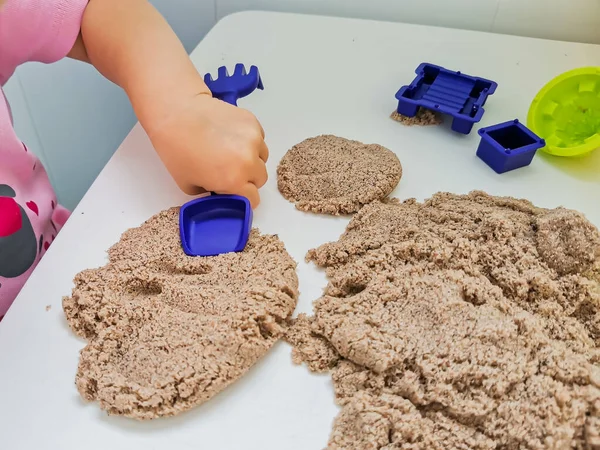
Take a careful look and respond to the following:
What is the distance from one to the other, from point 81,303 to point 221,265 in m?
0.11

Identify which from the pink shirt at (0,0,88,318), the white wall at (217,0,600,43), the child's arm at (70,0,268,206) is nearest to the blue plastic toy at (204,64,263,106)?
the child's arm at (70,0,268,206)

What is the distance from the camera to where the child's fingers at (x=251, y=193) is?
1.58ft

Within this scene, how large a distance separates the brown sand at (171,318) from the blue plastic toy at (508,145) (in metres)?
0.23

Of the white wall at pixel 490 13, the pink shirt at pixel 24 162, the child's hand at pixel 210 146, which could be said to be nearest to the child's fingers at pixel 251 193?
the child's hand at pixel 210 146

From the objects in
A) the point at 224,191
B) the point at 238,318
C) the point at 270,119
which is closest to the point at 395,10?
the point at 270,119

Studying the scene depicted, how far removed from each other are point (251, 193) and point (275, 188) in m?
0.05

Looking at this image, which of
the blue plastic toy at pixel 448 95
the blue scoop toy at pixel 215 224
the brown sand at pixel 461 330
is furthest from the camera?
the blue plastic toy at pixel 448 95

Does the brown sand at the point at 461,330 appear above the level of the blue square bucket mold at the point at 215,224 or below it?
above

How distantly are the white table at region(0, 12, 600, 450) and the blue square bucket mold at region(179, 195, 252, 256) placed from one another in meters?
0.03

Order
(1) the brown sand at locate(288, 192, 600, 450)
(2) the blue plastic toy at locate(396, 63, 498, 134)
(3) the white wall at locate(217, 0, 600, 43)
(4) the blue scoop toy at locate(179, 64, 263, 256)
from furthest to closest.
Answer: (3) the white wall at locate(217, 0, 600, 43), (2) the blue plastic toy at locate(396, 63, 498, 134), (4) the blue scoop toy at locate(179, 64, 263, 256), (1) the brown sand at locate(288, 192, 600, 450)

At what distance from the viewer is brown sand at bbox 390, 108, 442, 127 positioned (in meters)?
0.60

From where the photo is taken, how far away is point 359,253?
450 millimetres

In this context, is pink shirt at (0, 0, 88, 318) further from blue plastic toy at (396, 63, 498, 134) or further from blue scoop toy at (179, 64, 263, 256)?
blue plastic toy at (396, 63, 498, 134)

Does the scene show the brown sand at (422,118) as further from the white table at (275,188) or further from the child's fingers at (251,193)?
the child's fingers at (251,193)
